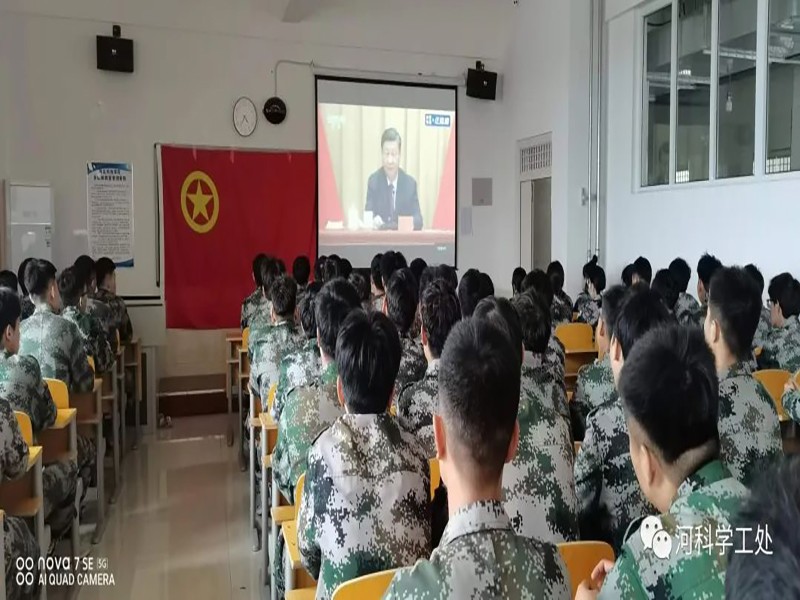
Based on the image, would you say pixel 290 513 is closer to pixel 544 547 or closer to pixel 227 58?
pixel 544 547

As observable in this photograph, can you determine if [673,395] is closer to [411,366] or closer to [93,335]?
[411,366]

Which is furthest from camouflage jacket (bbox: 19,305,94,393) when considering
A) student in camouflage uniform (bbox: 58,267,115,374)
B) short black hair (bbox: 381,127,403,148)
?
short black hair (bbox: 381,127,403,148)

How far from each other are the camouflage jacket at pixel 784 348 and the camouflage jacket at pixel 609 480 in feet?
7.90

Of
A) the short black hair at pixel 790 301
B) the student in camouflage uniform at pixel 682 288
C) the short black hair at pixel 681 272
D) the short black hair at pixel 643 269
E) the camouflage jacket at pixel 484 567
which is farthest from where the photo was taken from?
the short black hair at pixel 643 269

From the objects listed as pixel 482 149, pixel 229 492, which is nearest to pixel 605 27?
pixel 482 149

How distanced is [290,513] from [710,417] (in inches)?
62.4

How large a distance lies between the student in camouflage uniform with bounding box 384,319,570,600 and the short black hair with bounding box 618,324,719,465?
8.9 inches

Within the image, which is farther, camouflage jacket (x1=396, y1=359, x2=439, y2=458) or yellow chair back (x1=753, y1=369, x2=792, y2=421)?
yellow chair back (x1=753, y1=369, x2=792, y2=421)

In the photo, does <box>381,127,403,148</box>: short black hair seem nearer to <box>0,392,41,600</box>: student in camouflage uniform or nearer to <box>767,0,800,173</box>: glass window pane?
<box>767,0,800,173</box>: glass window pane

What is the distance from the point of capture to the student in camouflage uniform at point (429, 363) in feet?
7.61

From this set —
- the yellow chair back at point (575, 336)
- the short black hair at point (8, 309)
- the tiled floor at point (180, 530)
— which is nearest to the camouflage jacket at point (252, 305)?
the tiled floor at point (180, 530)

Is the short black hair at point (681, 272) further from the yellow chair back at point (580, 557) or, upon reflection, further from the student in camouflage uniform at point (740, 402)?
the yellow chair back at point (580, 557)

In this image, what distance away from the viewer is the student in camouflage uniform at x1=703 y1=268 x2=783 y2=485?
194cm

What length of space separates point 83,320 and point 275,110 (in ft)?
10.4
